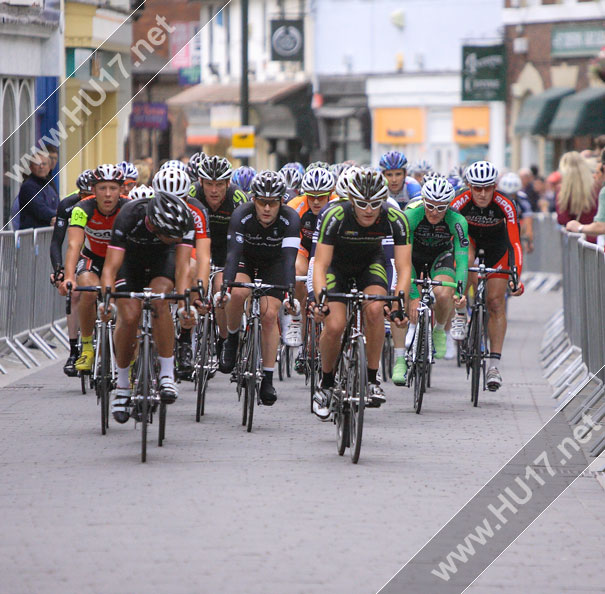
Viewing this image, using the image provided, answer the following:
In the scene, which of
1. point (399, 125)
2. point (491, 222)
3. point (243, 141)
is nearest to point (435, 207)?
point (491, 222)

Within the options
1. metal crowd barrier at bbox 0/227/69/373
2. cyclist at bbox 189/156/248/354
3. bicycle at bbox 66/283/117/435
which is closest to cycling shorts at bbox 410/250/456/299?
cyclist at bbox 189/156/248/354

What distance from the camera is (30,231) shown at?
53.2 ft

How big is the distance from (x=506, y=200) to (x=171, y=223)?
4720mm

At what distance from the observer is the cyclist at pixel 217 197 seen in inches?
530

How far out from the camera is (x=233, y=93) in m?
Result: 57.2

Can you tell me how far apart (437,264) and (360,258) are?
303cm

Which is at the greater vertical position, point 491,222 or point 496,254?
point 491,222

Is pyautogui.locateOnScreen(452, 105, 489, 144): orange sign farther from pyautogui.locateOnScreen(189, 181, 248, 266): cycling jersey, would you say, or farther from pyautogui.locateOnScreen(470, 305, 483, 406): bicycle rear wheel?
pyautogui.locateOnScreen(470, 305, 483, 406): bicycle rear wheel

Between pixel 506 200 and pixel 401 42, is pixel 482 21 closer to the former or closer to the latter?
pixel 401 42

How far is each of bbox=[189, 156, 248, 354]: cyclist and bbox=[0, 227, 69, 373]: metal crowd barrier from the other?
246 centimetres

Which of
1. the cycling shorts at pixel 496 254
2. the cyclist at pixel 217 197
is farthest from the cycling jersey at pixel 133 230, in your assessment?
the cycling shorts at pixel 496 254

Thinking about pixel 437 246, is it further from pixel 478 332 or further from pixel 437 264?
pixel 478 332

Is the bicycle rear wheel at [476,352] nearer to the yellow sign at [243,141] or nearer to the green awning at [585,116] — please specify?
the yellow sign at [243,141]

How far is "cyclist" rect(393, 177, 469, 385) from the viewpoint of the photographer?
43.4 ft
